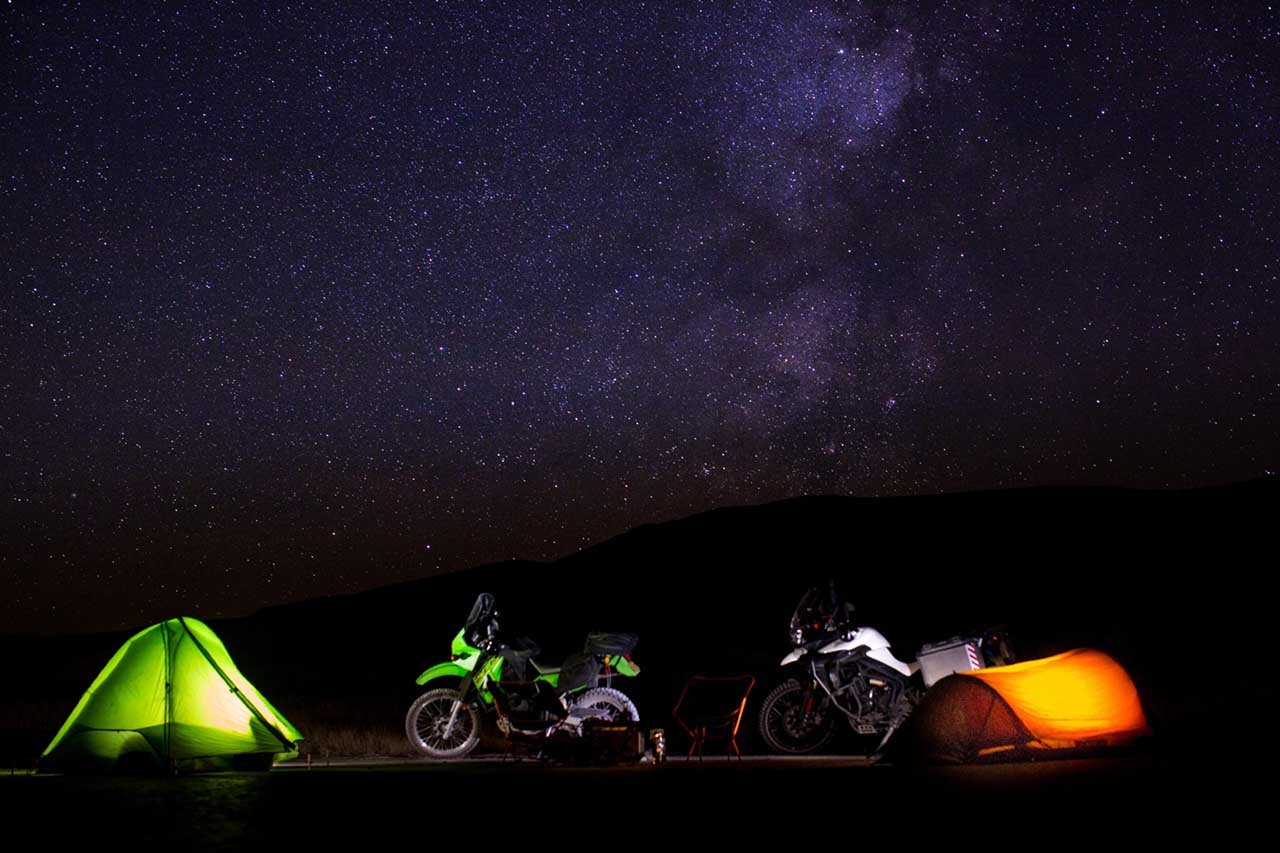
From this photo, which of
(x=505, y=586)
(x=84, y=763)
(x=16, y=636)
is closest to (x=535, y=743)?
(x=84, y=763)

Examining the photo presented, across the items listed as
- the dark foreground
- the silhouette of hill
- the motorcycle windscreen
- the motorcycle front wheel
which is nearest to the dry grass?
the silhouette of hill

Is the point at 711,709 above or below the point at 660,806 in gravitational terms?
above

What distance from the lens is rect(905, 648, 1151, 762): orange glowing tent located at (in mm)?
12156

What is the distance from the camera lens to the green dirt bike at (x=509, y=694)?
46.2 feet

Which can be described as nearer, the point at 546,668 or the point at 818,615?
the point at 818,615

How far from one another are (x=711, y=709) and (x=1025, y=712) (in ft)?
51.5

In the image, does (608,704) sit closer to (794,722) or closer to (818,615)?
(794,722)

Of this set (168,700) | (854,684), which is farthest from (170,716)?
(854,684)

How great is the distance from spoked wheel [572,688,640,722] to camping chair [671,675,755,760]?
22.5 inches

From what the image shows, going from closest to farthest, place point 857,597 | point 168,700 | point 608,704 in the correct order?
point 168,700 → point 608,704 → point 857,597

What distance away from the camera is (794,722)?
13820mm

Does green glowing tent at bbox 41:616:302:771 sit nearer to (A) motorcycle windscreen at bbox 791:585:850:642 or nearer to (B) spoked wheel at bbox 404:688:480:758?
(B) spoked wheel at bbox 404:688:480:758

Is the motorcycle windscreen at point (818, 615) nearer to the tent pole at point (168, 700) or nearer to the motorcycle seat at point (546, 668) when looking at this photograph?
the motorcycle seat at point (546, 668)

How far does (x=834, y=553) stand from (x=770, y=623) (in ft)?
69.5
